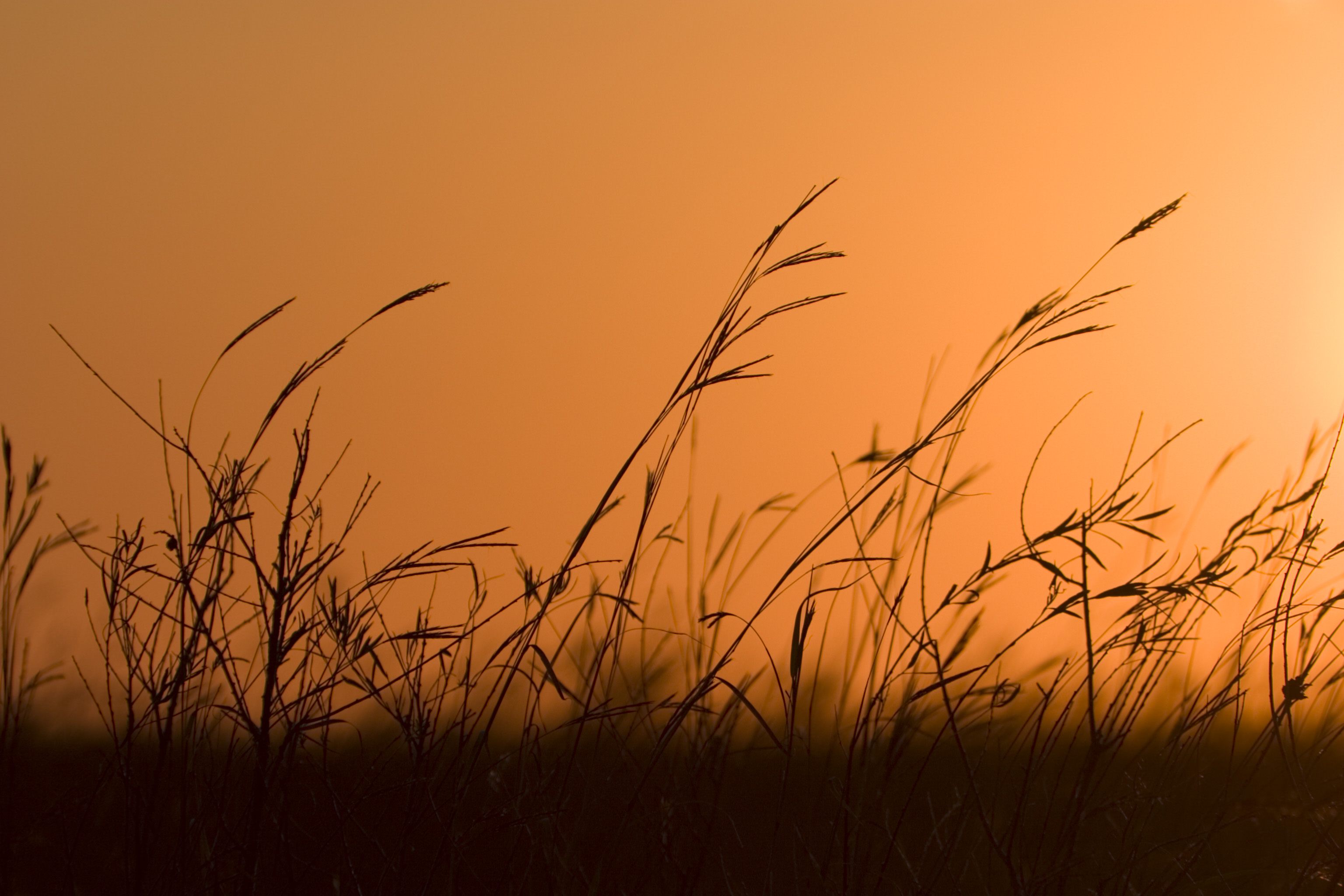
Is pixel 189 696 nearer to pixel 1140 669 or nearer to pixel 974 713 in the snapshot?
pixel 974 713

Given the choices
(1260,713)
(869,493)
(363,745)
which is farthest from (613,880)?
(1260,713)

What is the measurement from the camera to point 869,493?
1.03 meters

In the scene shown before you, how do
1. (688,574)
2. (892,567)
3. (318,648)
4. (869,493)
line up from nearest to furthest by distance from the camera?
(869,493)
(318,648)
(892,567)
(688,574)

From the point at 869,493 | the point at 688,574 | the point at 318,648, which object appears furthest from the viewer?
the point at 688,574

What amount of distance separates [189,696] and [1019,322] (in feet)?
3.22

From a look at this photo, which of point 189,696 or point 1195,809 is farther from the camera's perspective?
point 1195,809

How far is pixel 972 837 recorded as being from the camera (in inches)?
57.1

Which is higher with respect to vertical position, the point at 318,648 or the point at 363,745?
the point at 318,648

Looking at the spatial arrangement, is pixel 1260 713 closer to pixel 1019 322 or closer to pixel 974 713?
pixel 974 713

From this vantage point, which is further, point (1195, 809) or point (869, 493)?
point (1195, 809)

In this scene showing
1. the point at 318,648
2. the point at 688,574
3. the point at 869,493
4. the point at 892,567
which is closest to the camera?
the point at 869,493

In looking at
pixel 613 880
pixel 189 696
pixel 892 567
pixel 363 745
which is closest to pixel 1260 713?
pixel 892 567

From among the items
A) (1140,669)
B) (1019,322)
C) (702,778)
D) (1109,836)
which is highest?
(1019,322)

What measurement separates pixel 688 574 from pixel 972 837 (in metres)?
0.56
